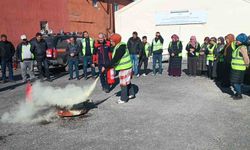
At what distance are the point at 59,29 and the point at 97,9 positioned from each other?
5.68 meters

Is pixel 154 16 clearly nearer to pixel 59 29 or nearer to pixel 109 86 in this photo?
pixel 59 29

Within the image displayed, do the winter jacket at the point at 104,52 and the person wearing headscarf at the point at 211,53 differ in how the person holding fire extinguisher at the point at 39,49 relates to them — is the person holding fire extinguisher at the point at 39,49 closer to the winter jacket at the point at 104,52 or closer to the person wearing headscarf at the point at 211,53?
the winter jacket at the point at 104,52

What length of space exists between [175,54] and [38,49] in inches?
213

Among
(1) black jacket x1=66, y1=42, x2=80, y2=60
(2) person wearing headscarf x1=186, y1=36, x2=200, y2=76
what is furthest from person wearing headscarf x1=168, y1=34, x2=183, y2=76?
(1) black jacket x1=66, y1=42, x2=80, y2=60

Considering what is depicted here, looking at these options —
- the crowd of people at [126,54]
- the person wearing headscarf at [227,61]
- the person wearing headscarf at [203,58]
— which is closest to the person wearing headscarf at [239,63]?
the crowd of people at [126,54]

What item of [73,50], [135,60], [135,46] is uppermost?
[135,46]

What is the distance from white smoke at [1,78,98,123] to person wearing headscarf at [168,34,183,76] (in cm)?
613

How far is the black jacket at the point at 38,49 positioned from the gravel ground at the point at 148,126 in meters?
3.03

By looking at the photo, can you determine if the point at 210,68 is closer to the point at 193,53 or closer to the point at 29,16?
the point at 193,53

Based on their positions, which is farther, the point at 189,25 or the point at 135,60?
the point at 189,25

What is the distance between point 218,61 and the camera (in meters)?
11.8

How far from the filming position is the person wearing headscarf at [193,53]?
526 inches

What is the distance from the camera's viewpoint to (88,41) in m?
12.6

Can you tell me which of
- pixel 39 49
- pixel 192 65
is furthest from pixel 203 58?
pixel 39 49
